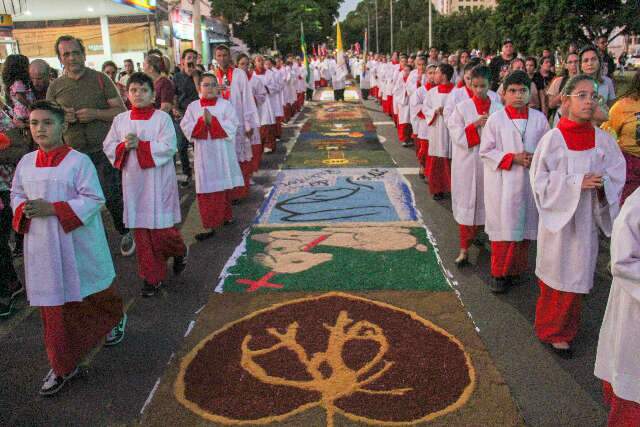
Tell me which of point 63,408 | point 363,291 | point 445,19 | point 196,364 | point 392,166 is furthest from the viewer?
point 445,19

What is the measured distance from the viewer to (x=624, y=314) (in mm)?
2523

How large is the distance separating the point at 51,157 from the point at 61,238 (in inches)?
19.4

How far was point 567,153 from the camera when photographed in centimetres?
382

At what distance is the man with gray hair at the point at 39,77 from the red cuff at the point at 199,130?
4.98 ft

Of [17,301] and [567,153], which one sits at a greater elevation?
[567,153]

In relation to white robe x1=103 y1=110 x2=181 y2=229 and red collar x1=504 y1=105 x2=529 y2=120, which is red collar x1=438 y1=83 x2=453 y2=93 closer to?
red collar x1=504 y1=105 x2=529 y2=120

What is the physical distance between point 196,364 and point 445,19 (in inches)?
2624

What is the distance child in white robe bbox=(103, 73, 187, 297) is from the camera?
4895 mm

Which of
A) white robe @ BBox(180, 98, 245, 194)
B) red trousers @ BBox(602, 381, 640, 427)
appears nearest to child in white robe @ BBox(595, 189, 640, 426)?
red trousers @ BBox(602, 381, 640, 427)

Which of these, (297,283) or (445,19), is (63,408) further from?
(445,19)

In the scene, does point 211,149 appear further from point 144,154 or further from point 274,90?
point 274,90

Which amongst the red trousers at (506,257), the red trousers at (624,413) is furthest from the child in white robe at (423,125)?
the red trousers at (624,413)

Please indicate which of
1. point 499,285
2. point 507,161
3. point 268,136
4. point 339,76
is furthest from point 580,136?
point 339,76

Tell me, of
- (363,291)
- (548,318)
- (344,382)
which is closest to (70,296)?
(344,382)
